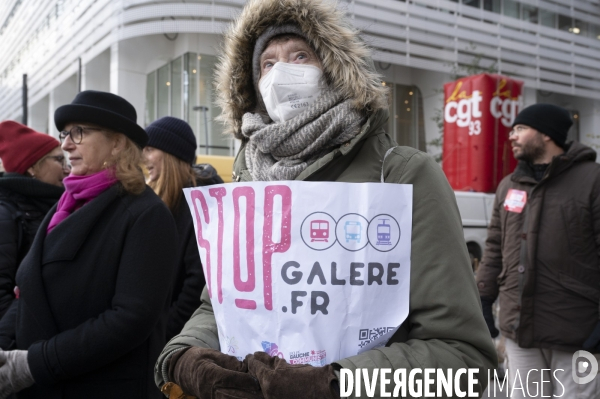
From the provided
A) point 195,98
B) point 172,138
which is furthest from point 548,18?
point 172,138

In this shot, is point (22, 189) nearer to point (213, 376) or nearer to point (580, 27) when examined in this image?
point (213, 376)

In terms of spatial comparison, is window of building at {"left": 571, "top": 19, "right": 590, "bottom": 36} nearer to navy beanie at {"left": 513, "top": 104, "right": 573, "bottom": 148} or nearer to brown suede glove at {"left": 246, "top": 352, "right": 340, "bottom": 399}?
navy beanie at {"left": 513, "top": 104, "right": 573, "bottom": 148}

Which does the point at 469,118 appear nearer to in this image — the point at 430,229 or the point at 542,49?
the point at 542,49

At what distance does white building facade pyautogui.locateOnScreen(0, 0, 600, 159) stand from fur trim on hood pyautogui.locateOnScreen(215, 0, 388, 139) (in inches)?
410

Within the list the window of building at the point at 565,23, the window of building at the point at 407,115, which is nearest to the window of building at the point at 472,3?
the window of building at the point at 407,115

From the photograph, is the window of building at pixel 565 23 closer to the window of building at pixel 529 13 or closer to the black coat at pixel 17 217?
the window of building at pixel 529 13

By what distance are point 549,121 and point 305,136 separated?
259 cm

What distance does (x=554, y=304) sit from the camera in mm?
3262

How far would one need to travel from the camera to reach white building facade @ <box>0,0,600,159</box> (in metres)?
14.2

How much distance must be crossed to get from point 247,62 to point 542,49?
19.4m

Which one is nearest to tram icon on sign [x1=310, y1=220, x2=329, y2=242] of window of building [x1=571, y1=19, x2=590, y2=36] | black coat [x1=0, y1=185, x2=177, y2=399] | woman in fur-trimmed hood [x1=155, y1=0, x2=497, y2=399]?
woman in fur-trimmed hood [x1=155, y1=0, x2=497, y2=399]

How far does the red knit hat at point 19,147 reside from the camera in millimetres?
3252

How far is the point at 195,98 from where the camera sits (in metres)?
15.3

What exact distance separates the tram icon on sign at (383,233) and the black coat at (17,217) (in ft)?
6.86
